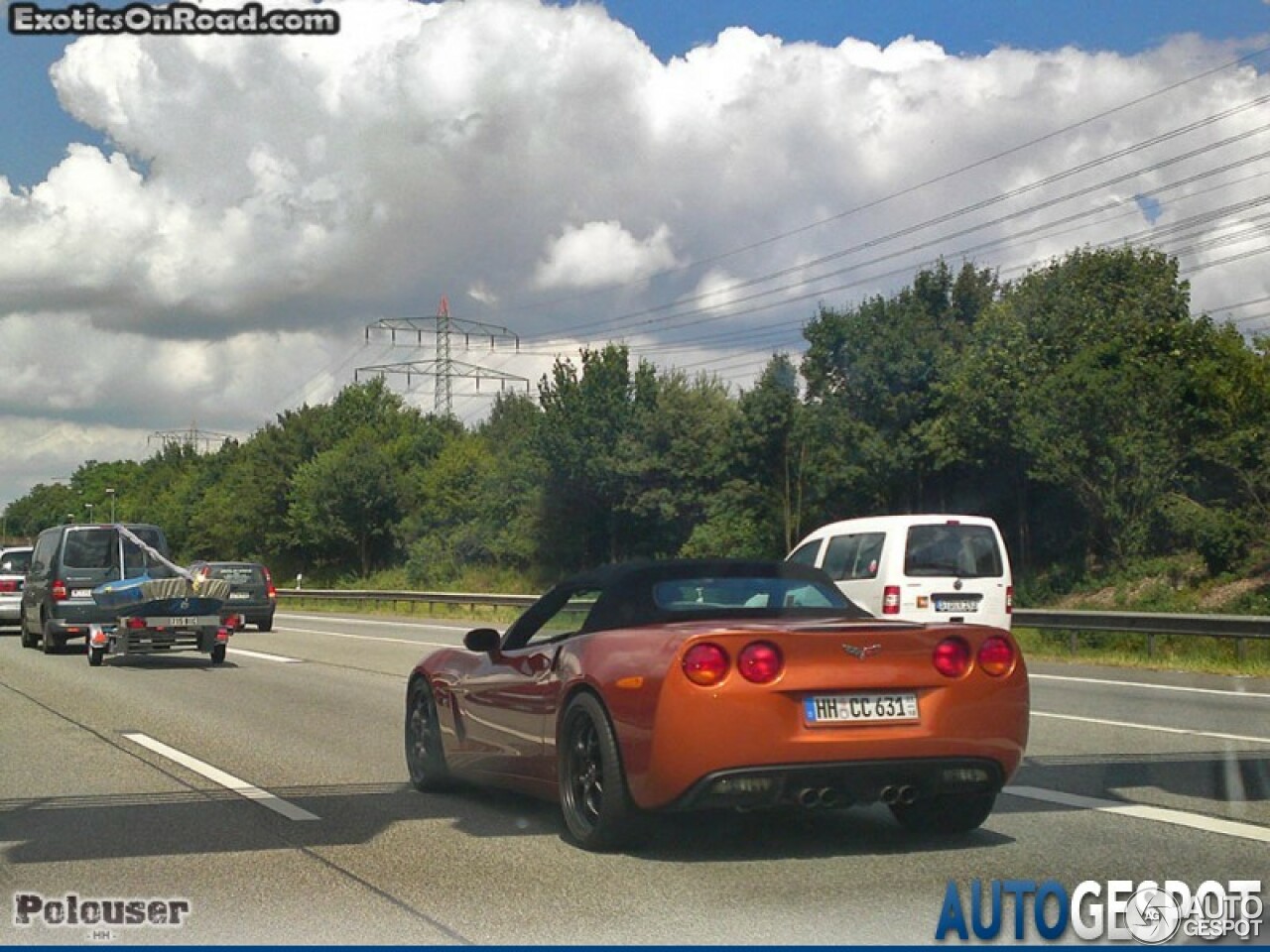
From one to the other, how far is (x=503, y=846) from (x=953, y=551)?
1064 cm

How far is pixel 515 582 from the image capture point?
67875 millimetres

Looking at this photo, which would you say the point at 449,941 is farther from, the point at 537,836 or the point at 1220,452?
the point at 1220,452

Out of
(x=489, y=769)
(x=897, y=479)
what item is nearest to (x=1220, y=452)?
(x=897, y=479)

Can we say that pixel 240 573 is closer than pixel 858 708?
No

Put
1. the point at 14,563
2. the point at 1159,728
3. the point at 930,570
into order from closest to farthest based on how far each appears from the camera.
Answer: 1. the point at 1159,728
2. the point at 930,570
3. the point at 14,563

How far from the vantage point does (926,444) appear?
184 ft

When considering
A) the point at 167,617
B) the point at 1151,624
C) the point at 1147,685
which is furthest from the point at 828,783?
the point at 1151,624

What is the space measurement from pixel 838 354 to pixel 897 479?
6.46m

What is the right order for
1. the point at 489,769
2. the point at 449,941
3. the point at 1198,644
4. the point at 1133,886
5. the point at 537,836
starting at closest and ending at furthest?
the point at 449,941 → the point at 1133,886 → the point at 537,836 → the point at 489,769 → the point at 1198,644

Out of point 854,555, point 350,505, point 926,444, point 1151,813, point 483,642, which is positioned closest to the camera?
point 1151,813

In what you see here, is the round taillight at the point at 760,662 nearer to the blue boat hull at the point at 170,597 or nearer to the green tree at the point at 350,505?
the blue boat hull at the point at 170,597

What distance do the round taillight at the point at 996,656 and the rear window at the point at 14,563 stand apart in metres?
33.4

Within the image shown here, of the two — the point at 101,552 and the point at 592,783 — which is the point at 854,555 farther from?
the point at 101,552

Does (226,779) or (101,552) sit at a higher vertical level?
(101,552)
